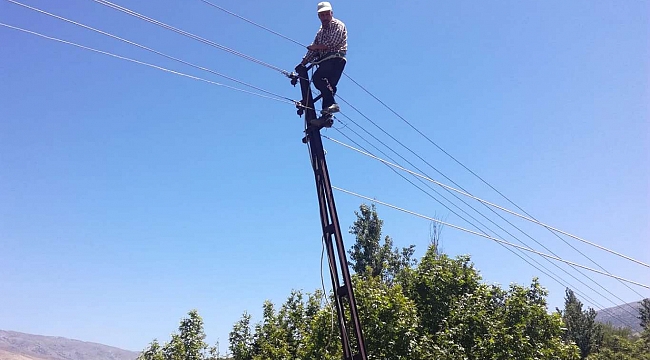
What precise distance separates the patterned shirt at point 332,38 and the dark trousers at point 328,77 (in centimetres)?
18

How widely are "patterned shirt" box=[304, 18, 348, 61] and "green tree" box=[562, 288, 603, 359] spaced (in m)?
43.6

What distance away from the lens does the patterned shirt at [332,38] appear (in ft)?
21.7

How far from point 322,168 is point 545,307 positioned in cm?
1546

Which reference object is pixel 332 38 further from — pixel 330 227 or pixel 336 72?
pixel 330 227

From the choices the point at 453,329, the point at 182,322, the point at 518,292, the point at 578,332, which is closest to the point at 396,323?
the point at 453,329

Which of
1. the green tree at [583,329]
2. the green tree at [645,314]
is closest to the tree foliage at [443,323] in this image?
the green tree at [583,329]

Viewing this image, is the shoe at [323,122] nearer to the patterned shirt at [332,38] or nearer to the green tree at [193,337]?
the patterned shirt at [332,38]

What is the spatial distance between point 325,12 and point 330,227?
10.7ft

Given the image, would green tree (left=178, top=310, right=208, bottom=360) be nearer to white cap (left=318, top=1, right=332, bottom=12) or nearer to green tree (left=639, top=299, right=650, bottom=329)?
white cap (left=318, top=1, right=332, bottom=12)

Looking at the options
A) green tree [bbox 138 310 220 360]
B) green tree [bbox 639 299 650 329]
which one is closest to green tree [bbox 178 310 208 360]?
green tree [bbox 138 310 220 360]

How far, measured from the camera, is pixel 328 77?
668 centimetres

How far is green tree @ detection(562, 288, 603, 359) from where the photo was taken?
4156 cm

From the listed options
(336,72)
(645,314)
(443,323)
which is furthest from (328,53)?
(645,314)

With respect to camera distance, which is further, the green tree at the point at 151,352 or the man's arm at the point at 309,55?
the green tree at the point at 151,352
